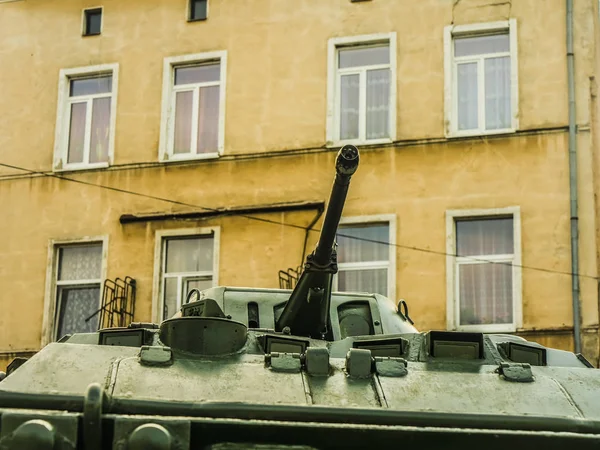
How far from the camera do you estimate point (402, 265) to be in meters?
23.0

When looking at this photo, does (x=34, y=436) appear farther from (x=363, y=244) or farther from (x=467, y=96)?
(x=467, y=96)

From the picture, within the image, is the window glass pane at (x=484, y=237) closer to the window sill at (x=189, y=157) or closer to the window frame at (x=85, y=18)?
the window sill at (x=189, y=157)

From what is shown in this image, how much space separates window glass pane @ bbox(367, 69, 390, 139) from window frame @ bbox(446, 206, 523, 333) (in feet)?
6.53

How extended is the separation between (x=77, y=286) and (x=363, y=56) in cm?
661

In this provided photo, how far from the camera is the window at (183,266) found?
79.8 ft

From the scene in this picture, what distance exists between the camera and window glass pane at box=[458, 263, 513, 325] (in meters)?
22.5

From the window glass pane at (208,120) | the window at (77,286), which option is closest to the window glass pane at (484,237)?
the window glass pane at (208,120)

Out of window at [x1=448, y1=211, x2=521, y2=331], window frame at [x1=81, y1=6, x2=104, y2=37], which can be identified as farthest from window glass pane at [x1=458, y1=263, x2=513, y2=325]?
window frame at [x1=81, y1=6, x2=104, y2=37]

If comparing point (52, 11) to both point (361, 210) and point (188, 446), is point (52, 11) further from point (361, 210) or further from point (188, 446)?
point (188, 446)

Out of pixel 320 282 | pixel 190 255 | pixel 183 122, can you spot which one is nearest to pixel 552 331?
pixel 190 255

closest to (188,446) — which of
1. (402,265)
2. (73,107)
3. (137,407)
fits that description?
(137,407)

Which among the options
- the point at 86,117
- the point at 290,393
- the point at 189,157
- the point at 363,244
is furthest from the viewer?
the point at 86,117

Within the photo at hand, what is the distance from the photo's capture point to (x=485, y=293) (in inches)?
894

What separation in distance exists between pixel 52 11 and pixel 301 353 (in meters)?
16.8
